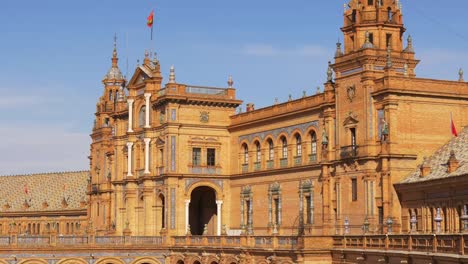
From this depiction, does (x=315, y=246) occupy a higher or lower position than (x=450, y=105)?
lower

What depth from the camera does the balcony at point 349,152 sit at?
199 feet

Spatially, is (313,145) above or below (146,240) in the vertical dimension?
above

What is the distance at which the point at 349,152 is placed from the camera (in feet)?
201

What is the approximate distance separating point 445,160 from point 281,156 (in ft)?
60.9

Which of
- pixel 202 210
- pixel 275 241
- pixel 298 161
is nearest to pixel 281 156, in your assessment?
pixel 298 161

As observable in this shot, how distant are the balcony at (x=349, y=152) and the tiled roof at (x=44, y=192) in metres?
60.0

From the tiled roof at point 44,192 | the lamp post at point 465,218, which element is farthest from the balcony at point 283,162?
the tiled roof at point 44,192

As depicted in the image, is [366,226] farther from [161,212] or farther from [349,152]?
[161,212]

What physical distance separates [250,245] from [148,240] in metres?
13.3

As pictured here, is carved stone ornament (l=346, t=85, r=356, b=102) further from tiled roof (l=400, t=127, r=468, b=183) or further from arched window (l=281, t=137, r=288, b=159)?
arched window (l=281, t=137, r=288, b=159)

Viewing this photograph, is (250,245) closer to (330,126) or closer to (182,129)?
(330,126)

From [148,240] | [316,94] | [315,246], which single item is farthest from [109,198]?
[315,246]

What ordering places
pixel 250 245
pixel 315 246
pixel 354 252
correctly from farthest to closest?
pixel 250 245 < pixel 315 246 < pixel 354 252

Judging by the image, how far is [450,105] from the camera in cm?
6038
